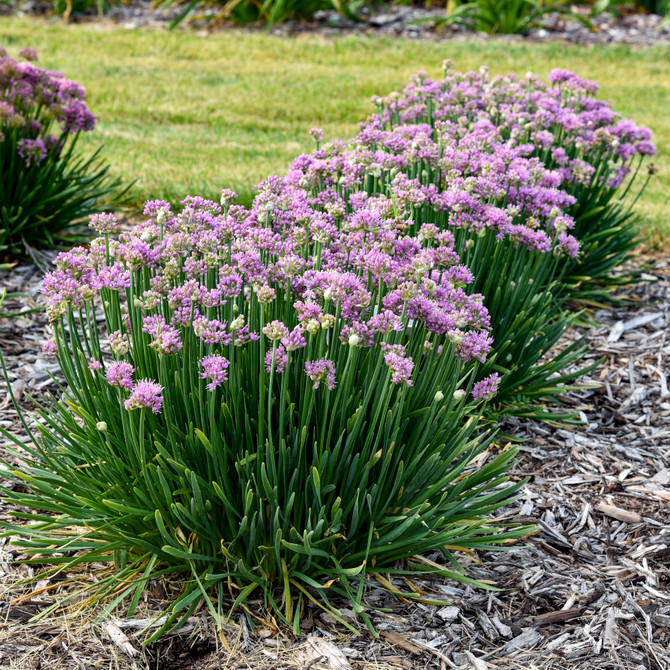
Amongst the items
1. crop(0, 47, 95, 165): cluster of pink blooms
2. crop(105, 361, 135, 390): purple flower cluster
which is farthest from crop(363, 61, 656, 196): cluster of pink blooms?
crop(105, 361, 135, 390): purple flower cluster

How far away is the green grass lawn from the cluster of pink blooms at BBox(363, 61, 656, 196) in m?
1.24

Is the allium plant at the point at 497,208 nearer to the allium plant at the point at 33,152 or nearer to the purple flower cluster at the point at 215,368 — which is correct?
the purple flower cluster at the point at 215,368

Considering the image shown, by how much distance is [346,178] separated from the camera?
341 cm

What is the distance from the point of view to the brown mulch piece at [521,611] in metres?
2.46

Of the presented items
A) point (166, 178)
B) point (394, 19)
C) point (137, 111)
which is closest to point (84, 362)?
point (166, 178)

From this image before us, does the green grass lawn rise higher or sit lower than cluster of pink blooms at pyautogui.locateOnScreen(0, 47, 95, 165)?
lower

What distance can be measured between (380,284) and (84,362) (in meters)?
1.05

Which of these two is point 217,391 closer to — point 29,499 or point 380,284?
point 380,284

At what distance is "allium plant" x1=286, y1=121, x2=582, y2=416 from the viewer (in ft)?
11.4

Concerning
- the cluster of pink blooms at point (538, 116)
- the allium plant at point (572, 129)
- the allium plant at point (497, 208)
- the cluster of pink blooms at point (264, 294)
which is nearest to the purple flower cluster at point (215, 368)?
the cluster of pink blooms at point (264, 294)

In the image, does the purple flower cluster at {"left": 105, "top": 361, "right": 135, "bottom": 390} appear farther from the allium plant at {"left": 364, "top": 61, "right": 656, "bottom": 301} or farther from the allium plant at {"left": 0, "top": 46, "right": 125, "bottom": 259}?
the allium plant at {"left": 364, "top": 61, "right": 656, "bottom": 301}

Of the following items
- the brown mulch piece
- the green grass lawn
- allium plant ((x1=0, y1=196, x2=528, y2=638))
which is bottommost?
the brown mulch piece

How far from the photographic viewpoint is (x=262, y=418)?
2342 mm

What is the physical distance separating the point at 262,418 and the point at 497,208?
1.66m
